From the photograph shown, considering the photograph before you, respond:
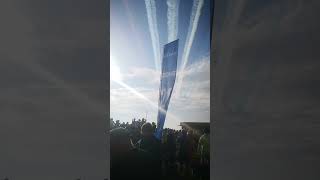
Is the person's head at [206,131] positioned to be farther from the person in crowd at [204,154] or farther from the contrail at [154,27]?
the contrail at [154,27]

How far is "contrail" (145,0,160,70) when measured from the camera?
2559mm

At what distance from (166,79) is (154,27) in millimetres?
382

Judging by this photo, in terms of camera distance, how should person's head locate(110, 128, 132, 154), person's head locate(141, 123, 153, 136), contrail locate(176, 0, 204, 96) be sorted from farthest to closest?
contrail locate(176, 0, 204, 96) < person's head locate(141, 123, 153, 136) < person's head locate(110, 128, 132, 154)

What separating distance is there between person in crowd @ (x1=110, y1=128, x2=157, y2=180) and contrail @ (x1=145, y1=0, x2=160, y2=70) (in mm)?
565

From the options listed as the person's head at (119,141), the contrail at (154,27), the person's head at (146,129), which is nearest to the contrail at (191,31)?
the contrail at (154,27)

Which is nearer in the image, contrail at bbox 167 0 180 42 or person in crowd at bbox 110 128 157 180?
person in crowd at bbox 110 128 157 180

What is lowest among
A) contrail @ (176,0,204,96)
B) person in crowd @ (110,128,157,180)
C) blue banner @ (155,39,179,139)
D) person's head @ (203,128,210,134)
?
A: person in crowd @ (110,128,157,180)

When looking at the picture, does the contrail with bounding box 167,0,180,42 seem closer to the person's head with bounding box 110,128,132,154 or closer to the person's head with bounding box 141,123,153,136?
the person's head with bounding box 141,123,153,136

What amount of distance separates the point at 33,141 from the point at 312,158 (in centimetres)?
200

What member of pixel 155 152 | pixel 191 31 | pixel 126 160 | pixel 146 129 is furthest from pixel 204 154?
pixel 191 31

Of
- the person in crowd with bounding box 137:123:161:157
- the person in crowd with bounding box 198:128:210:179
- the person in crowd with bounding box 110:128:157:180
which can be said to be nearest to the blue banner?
the person in crowd with bounding box 137:123:161:157

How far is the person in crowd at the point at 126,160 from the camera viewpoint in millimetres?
2418

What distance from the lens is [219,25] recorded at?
2723mm

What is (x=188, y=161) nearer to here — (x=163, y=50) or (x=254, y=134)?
(x=254, y=134)
